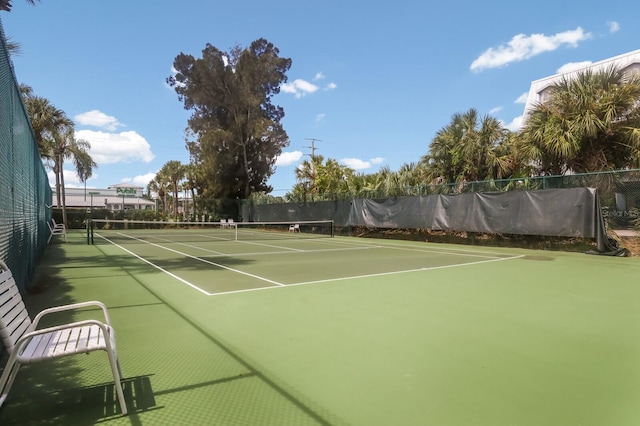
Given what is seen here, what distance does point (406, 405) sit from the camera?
8.48ft

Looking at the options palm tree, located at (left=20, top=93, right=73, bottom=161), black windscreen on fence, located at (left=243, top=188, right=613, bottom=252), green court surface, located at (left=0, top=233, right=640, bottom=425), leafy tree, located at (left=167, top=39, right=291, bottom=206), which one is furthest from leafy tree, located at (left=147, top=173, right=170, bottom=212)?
green court surface, located at (left=0, top=233, right=640, bottom=425)

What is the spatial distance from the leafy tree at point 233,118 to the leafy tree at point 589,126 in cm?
2426

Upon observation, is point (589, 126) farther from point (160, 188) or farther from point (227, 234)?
A: point (160, 188)

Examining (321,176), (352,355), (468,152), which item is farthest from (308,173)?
(352,355)

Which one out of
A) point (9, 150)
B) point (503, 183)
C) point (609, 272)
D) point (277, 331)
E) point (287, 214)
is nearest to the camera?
point (277, 331)

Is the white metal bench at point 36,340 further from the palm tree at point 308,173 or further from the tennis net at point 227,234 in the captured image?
the palm tree at point 308,173

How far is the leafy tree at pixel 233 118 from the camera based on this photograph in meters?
34.1

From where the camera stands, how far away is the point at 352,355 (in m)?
3.48

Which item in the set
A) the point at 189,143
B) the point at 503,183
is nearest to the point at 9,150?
the point at 503,183

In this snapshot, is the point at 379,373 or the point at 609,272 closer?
the point at 379,373

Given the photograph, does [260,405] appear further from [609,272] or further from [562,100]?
[562,100]

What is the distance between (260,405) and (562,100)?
14379mm

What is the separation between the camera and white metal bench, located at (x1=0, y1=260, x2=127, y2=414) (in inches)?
89.3

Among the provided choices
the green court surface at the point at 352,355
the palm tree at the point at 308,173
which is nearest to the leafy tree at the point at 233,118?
the palm tree at the point at 308,173
